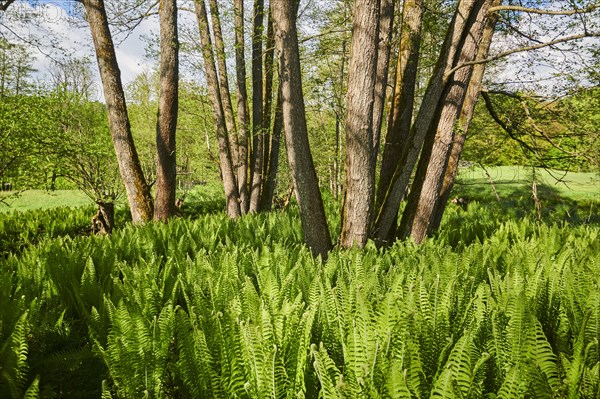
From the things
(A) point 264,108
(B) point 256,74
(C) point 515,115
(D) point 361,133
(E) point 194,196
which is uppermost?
(B) point 256,74

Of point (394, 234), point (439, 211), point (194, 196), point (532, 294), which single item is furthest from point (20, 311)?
point (194, 196)

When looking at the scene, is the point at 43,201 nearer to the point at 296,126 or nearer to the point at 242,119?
the point at 242,119

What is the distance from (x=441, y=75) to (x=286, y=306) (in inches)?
136

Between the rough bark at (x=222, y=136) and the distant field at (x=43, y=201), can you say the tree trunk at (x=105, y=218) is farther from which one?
the distant field at (x=43, y=201)

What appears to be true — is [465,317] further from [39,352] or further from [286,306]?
[39,352]

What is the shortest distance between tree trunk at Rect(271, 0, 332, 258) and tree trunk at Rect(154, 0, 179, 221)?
344 centimetres

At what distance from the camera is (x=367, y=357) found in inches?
50.8

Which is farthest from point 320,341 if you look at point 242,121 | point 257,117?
point 242,121

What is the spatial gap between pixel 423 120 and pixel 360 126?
3.31 ft

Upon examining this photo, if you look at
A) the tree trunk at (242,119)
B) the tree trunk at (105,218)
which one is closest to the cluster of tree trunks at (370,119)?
the tree trunk at (242,119)

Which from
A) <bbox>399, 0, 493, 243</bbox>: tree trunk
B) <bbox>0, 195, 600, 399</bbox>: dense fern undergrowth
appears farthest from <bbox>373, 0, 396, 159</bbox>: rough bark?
<bbox>0, 195, 600, 399</bbox>: dense fern undergrowth

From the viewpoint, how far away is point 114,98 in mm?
6090

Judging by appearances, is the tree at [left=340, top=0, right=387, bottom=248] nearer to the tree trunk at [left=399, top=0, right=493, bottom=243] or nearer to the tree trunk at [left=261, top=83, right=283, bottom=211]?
the tree trunk at [left=399, top=0, right=493, bottom=243]

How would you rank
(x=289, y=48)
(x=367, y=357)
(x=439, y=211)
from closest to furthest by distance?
(x=367, y=357)
(x=289, y=48)
(x=439, y=211)
